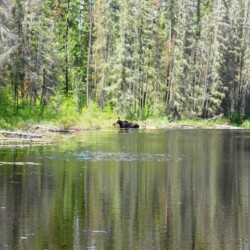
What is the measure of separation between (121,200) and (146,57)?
198ft

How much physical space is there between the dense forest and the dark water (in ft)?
101

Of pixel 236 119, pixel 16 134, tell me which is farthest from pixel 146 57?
pixel 16 134

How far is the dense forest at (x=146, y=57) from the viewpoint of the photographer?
7044 centimetres

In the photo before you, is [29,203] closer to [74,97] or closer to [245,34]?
[74,97]

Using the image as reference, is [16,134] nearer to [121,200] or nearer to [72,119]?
[72,119]

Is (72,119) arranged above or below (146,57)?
below

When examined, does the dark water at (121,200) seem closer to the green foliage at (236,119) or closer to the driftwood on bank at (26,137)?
the driftwood on bank at (26,137)

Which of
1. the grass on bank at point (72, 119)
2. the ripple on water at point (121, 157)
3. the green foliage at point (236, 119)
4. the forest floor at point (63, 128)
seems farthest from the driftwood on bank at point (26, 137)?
the green foliage at point (236, 119)

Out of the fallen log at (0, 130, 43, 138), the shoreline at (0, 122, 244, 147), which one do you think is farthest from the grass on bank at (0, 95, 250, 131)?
the fallen log at (0, 130, 43, 138)

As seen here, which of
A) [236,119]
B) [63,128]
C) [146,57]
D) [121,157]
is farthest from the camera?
[236,119]

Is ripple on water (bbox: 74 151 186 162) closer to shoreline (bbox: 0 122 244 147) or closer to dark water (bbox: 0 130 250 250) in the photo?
dark water (bbox: 0 130 250 250)

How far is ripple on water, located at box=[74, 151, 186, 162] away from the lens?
32.2 metres

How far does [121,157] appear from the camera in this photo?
33.2 meters

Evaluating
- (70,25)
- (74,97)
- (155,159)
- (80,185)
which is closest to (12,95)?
(74,97)
